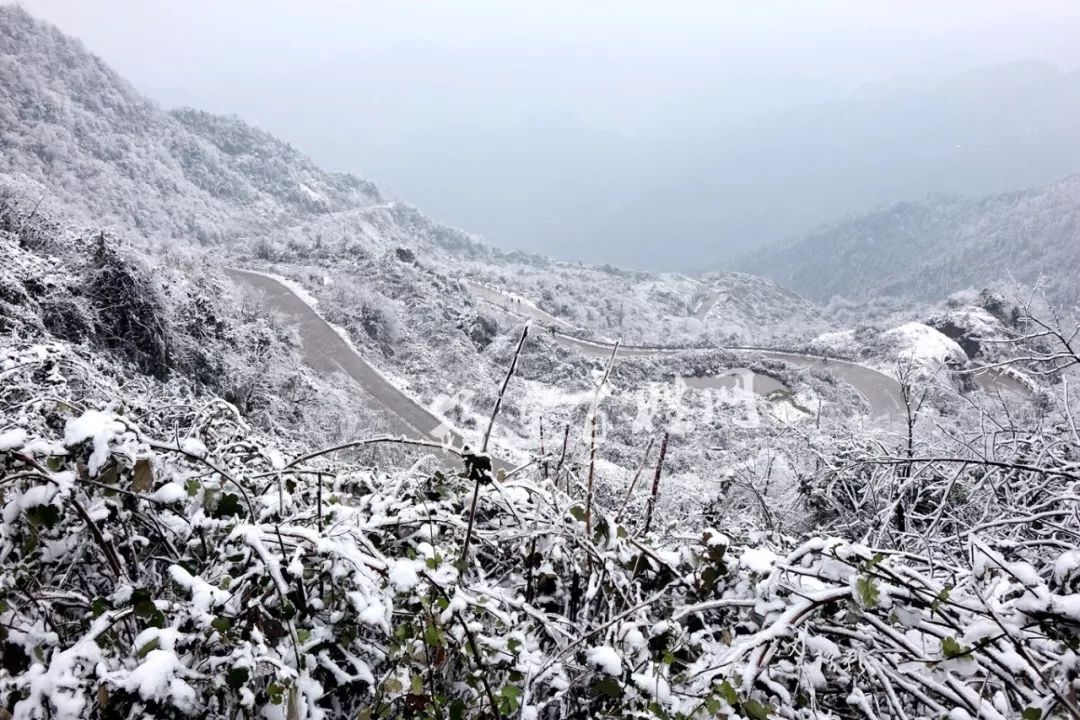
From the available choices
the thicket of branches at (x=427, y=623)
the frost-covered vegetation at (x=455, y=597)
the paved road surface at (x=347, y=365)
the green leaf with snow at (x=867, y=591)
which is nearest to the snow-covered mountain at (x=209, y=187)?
the paved road surface at (x=347, y=365)

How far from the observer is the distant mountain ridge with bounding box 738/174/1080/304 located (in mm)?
80062

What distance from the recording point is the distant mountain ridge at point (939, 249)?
80.1 m

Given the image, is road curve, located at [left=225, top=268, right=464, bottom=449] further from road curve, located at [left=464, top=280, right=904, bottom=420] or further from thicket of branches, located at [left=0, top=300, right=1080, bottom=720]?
thicket of branches, located at [left=0, top=300, right=1080, bottom=720]

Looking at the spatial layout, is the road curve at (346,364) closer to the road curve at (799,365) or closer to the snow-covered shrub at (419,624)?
the road curve at (799,365)

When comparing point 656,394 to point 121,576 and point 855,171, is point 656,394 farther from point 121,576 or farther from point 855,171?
point 855,171

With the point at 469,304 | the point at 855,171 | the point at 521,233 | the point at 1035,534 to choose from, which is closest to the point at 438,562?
the point at 1035,534

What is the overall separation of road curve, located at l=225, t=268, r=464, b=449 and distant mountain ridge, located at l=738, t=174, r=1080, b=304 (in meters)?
74.5

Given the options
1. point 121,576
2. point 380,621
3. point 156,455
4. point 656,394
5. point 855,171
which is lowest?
point 656,394

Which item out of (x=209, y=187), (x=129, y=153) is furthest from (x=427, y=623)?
(x=209, y=187)

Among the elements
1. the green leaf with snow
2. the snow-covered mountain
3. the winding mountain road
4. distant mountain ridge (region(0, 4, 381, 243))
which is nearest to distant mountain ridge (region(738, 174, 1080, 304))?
the snow-covered mountain

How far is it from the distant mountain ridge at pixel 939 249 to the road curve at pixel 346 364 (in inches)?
2933

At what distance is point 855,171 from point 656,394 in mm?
213864

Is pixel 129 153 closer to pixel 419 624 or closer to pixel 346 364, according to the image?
pixel 346 364

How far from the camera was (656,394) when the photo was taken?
25.4 metres
